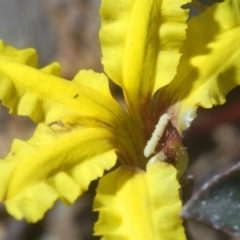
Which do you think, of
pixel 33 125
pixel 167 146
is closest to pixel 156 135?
pixel 167 146

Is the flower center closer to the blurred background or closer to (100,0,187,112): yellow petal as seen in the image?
(100,0,187,112): yellow petal

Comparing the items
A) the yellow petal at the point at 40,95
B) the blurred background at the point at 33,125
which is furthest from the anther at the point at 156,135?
the blurred background at the point at 33,125

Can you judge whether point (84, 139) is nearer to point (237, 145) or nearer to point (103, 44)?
point (103, 44)

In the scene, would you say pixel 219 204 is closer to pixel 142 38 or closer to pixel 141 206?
pixel 141 206

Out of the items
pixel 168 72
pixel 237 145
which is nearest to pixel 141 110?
pixel 168 72

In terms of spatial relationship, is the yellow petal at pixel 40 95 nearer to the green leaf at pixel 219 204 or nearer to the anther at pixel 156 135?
the anther at pixel 156 135

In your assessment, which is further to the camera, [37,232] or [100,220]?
[37,232]

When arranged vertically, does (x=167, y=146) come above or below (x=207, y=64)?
below
